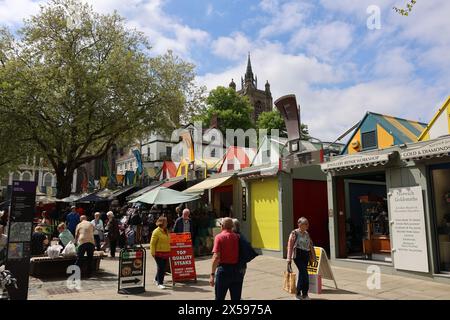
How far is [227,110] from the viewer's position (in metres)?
43.9

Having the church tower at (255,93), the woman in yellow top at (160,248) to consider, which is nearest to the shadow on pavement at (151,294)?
the woman in yellow top at (160,248)

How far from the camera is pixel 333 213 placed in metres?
11.9

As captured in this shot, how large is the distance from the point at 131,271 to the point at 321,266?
163 inches

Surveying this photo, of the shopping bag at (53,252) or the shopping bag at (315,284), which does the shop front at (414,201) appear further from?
the shopping bag at (53,252)

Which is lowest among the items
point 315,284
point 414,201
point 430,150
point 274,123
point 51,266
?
point 315,284

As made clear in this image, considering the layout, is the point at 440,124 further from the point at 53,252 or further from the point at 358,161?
the point at 53,252

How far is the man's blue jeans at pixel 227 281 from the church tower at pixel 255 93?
74923 millimetres

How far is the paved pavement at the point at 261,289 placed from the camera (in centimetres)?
771

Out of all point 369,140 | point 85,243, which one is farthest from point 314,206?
point 85,243

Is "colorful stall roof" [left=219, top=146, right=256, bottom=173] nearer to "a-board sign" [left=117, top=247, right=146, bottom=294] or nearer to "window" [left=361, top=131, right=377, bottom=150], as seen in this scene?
"window" [left=361, top=131, right=377, bottom=150]

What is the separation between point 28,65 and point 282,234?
18762 mm

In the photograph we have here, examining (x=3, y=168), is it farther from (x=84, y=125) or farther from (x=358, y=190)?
(x=358, y=190)

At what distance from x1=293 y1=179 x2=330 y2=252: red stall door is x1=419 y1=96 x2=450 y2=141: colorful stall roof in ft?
17.2
